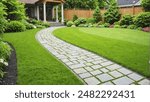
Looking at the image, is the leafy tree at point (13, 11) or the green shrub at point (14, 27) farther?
the leafy tree at point (13, 11)

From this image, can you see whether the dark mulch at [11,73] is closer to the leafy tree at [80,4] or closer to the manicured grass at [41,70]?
the manicured grass at [41,70]

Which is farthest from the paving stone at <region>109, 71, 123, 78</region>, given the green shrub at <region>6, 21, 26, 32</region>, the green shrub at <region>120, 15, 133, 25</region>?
the green shrub at <region>120, 15, 133, 25</region>

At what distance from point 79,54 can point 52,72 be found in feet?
6.40

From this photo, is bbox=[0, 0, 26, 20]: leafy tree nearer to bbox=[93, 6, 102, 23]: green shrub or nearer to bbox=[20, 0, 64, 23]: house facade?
bbox=[20, 0, 64, 23]: house facade

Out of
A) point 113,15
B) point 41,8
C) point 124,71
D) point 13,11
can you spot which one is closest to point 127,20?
point 113,15

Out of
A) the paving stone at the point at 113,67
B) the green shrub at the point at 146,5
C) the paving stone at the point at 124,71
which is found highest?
the green shrub at the point at 146,5

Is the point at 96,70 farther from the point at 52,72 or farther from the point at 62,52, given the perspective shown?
the point at 62,52

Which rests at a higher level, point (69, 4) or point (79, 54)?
point (69, 4)

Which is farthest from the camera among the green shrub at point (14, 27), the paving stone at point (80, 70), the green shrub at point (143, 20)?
the green shrub at point (143, 20)

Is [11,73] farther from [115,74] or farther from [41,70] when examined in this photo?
[115,74]

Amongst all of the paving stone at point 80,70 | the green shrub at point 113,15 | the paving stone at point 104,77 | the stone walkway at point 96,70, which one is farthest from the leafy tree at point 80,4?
the paving stone at point 104,77

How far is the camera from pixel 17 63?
5613 mm

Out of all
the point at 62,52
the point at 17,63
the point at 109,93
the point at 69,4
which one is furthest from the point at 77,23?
the point at 109,93

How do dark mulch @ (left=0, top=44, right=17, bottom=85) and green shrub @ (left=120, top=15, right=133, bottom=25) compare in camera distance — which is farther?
green shrub @ (left=120, top=15, right=133, bottom=25)
